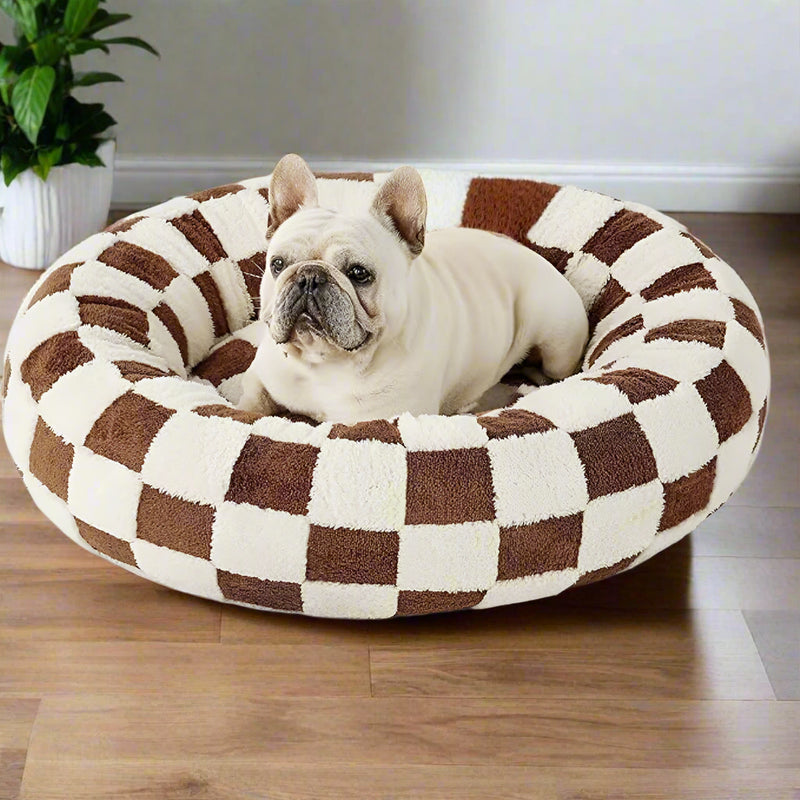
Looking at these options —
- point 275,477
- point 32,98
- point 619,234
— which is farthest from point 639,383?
point 32,98

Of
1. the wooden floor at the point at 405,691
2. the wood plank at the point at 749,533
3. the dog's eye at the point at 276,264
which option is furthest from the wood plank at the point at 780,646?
the dog's eye at the point at 276,264

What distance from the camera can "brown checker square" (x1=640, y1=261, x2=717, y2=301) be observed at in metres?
2.09

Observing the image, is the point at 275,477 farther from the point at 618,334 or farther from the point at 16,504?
the point at 618,334

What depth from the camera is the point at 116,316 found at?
6.42 ft

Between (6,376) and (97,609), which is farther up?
(6,376)

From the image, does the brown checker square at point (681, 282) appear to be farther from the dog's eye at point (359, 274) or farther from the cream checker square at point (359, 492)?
the cream checker square at point (359, 492)

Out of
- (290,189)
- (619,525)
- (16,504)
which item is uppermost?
(290,189)

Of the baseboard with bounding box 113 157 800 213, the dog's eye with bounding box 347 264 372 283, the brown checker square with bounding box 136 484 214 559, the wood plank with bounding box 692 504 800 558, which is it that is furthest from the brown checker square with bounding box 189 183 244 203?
the wood plank with bounding box 692 504 800 558

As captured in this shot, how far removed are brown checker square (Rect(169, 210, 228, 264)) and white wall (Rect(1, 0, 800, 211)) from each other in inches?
38.3

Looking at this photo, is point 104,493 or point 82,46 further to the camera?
point 82,46

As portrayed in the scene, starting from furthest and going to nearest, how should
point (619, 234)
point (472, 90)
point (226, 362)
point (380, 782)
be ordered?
point (472, 90) < point (619, 234) < point (226, 362) < point (380, 782)

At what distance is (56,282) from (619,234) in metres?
1.12

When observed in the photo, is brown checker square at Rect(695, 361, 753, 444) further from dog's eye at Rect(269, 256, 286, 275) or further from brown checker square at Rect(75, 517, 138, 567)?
brown checker square at Rect(75, 517, 138, 567)

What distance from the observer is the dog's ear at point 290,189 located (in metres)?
1.81
